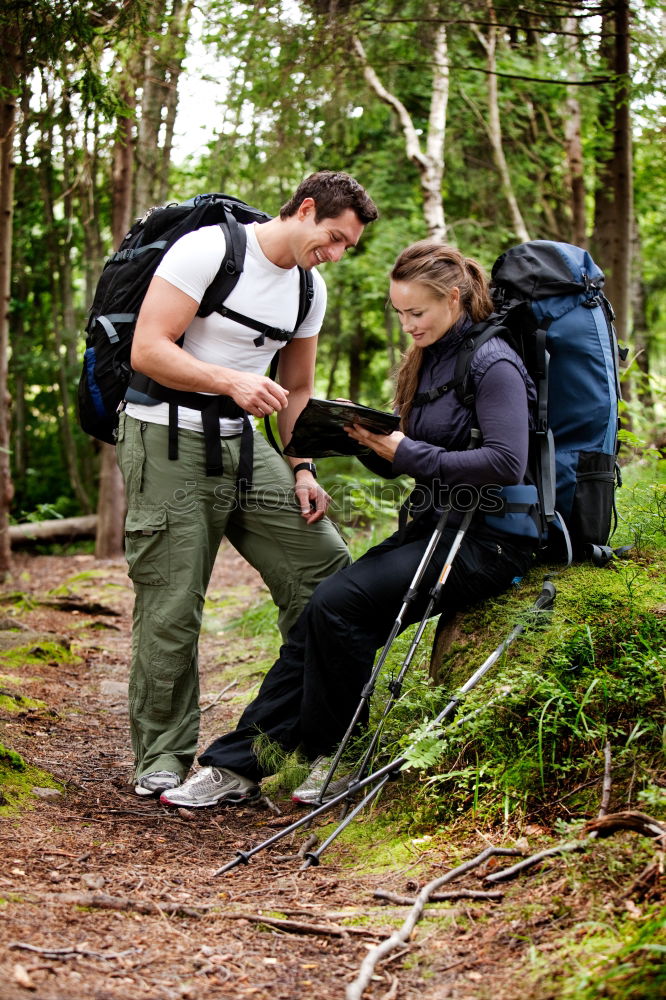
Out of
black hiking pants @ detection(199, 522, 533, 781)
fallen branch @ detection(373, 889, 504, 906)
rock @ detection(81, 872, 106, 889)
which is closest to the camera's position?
fallen branch @ detection(373, 889, 504, 906)

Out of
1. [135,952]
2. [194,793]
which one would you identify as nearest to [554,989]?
[135,952]

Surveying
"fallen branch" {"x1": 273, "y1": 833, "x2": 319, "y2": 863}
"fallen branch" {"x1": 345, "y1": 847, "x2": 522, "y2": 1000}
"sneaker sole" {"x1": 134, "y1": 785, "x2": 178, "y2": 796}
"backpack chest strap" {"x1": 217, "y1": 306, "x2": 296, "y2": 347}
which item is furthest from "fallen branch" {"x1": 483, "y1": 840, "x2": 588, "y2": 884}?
"backpack chest strap" {"x1": 217, "y1": 306, "x2": 296, "y2": 347}

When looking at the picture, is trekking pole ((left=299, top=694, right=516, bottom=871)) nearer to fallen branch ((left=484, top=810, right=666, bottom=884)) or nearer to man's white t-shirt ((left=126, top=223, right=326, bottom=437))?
fallen branch ((left=484, top=810, right=666, bottom=884))

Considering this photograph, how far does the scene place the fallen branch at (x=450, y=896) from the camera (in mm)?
2709

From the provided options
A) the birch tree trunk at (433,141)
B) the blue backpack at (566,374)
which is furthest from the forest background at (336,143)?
the blue backpack at (566,374)

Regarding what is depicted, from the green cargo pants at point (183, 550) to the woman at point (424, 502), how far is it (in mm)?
333

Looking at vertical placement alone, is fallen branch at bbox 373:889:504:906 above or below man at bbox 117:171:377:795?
below

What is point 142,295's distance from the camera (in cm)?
405

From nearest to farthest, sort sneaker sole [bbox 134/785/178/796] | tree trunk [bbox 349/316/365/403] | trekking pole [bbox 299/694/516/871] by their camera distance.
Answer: trekking pole [bbox 299/694/516/871], sneaker sole [bbox 134/785/178/796], tree trunk [bbox 349/316/365/403]

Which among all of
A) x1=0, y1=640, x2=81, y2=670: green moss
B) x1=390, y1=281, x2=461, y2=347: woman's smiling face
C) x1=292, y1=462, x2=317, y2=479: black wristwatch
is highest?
x1=390, y1=281, x2=461, y2=347: woman's smiling face

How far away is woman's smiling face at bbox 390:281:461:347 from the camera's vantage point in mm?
3865

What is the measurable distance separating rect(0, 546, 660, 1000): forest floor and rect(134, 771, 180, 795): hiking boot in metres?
0.06

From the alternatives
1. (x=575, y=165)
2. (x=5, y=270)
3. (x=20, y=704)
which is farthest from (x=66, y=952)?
(x=575, y=165)

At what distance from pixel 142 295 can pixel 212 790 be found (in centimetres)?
228
